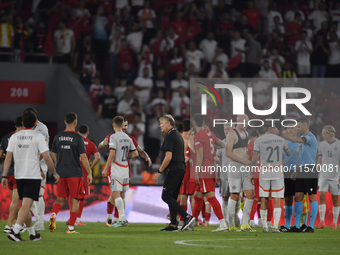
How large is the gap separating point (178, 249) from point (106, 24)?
44.8 ft

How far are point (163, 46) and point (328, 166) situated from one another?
29.2ft

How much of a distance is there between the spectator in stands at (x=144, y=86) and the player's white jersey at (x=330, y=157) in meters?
7.28

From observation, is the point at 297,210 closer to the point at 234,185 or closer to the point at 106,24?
the point at 234,185

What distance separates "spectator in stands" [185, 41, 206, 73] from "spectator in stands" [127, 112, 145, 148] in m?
3.35

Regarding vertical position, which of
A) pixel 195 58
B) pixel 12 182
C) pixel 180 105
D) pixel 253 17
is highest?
pixel 253 17

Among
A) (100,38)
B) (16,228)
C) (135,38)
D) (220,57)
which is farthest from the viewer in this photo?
(220,57)

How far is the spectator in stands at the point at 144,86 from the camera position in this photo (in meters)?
17.9

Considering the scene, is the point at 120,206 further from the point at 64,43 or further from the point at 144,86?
the point at 64,43

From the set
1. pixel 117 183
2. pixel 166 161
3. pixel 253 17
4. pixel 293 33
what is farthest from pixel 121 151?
pixel 293 33

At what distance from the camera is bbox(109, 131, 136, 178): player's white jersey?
1120cm

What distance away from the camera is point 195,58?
1905 centimetres

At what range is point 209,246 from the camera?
7.29m

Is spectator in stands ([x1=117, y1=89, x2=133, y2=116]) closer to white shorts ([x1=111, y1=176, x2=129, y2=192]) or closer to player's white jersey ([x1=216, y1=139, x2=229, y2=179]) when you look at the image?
player's white jersey ([x1=216, y1=139, x2=229, y2=179])

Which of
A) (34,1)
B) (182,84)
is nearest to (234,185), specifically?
(182,84)
